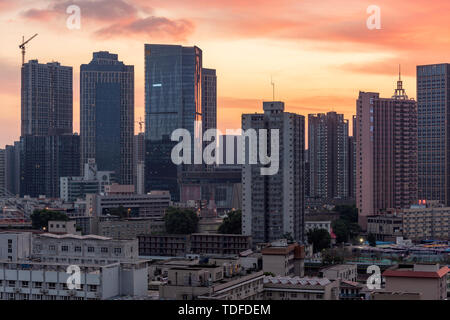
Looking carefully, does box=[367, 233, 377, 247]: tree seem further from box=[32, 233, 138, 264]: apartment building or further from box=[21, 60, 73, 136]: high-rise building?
box=[21, 60, 73, 136]: high-rise building

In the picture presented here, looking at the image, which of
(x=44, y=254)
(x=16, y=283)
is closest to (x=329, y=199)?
(x=44, y=254)

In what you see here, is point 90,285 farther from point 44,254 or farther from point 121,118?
point 121,118

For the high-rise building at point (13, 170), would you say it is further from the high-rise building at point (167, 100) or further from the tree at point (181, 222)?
the tree at point (181, 222)

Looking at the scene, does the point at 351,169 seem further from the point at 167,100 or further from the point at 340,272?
the point at 340,272

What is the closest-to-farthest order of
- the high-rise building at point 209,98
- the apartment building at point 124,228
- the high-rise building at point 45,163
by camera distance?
the apartment building at point 124,228 < the high-rise building at point 209,98 < the high-rise building at point 45,163

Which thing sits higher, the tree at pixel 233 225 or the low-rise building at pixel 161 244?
the tree at pixel 233 225

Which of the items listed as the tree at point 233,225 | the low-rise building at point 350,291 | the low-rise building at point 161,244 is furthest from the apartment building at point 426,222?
the low-rise building at point 350,291
